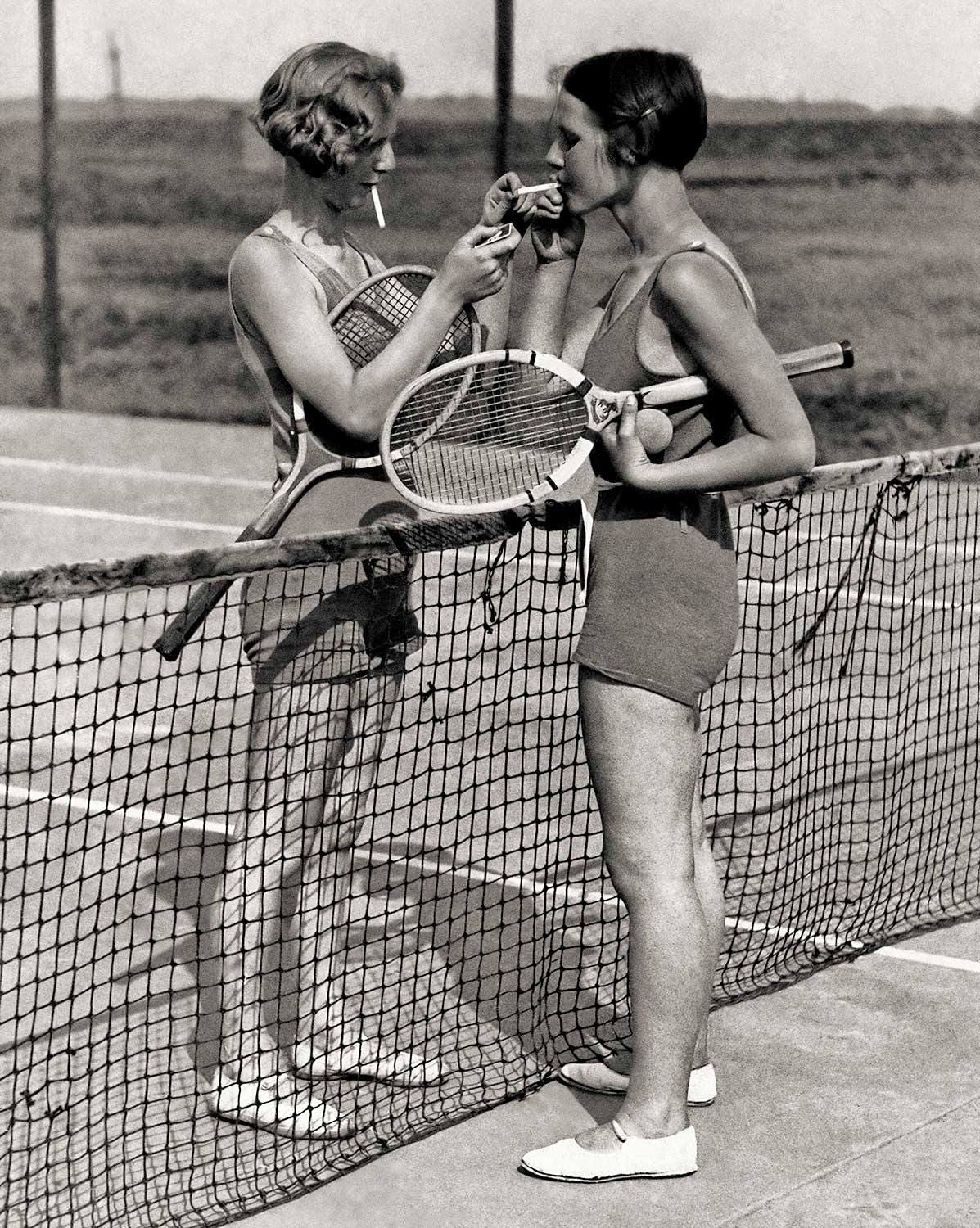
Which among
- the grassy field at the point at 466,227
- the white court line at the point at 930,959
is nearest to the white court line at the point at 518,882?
the white court line at the point at 930,959

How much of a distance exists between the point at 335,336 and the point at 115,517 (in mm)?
9128

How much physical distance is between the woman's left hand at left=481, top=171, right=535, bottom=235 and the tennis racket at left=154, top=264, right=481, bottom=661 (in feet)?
0.68

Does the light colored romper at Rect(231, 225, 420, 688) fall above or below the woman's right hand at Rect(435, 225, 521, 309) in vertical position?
below

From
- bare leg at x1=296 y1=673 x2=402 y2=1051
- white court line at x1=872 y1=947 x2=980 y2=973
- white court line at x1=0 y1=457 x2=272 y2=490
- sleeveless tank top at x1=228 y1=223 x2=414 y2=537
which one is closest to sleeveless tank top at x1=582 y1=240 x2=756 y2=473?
sleeveless tank top at x1=228 y1=223 x2=414 y2=537

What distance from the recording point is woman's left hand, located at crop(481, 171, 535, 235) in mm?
4004

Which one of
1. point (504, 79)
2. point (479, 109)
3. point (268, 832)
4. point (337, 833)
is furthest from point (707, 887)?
point (479, 109)

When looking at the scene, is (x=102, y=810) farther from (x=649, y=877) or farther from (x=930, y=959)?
(x=649, y=877)

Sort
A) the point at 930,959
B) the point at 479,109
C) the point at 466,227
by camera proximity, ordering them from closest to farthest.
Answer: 1. the point at 930,959
2. the point at 479,109
3. the point at 466,227

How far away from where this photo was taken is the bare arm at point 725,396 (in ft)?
11.9

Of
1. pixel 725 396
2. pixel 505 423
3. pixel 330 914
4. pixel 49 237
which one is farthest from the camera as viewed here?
pixel 49 237

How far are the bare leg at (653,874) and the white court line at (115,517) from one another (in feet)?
28.1

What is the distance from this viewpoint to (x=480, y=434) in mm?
4160

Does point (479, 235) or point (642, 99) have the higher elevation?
point (642, 99)

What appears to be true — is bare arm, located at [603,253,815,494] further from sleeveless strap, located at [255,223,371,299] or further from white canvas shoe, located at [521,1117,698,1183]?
white canvas shoe, located at [521,1117,698,1183]
